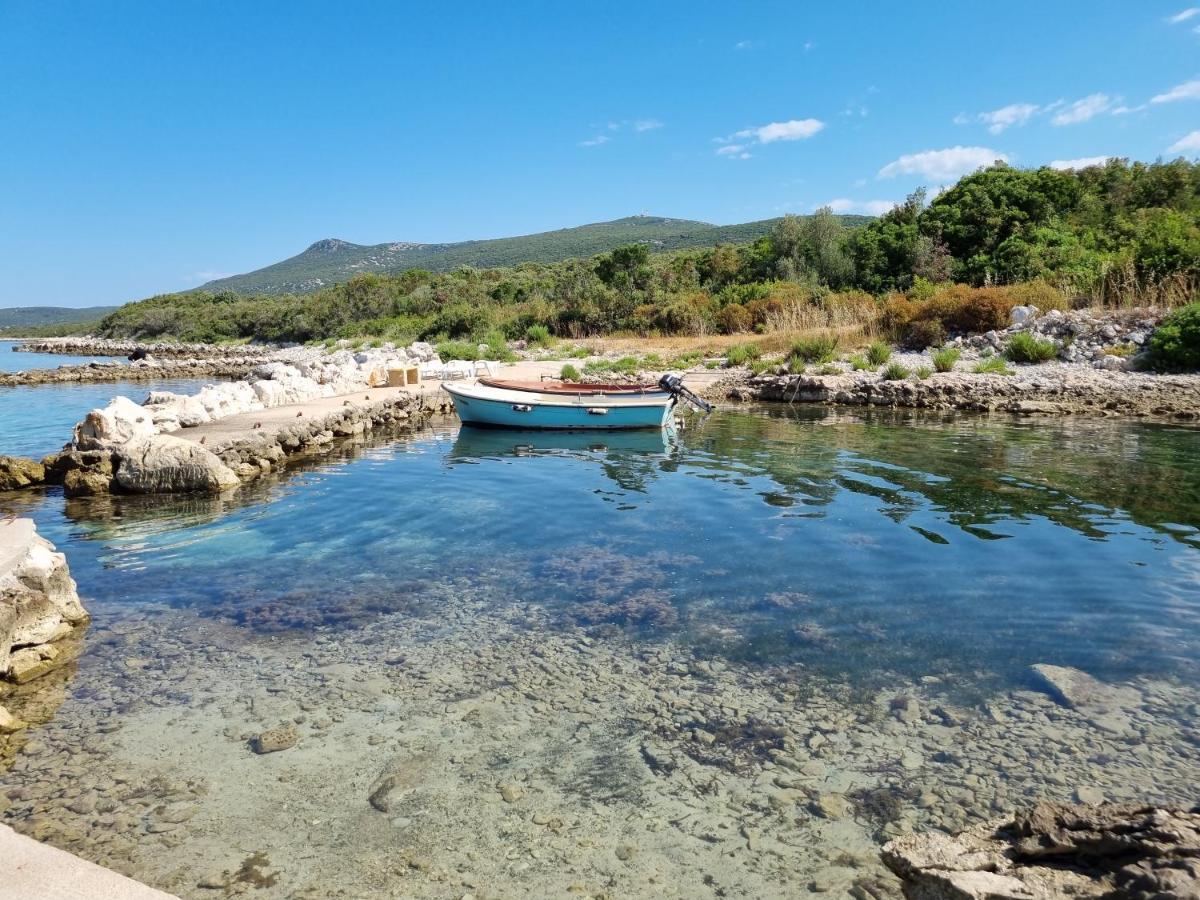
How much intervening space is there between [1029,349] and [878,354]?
421cm

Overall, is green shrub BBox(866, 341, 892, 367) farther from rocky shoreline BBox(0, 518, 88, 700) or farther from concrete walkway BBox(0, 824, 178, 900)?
concrete walkway BBox(0, 824, 178, 900)

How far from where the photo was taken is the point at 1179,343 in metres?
19.2

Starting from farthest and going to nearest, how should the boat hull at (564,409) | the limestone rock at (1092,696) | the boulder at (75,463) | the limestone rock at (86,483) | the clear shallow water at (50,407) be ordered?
1. the boat hull at (564,409)
2. the clear shallow water at (50,407)
3. the boulder at (75,463)
4. the limestone rock at (86,483)
5. the limestone rock at (1092,696)

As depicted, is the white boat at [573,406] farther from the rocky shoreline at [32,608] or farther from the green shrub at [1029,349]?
the rocky shoreline at [32,608]

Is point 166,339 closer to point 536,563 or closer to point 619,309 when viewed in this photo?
point 619,309

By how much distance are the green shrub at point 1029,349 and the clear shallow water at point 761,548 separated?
25.9ft

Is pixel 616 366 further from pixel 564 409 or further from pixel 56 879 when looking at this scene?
pixel 56 879

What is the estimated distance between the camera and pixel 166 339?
7438 cm

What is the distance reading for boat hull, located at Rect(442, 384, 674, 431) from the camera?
17.7 m

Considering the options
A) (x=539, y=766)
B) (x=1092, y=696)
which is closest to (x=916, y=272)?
(x=1092, y=696)

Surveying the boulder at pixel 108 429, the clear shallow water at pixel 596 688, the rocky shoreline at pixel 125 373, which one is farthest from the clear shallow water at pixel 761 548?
the rocky shoreline at pixel 125 373

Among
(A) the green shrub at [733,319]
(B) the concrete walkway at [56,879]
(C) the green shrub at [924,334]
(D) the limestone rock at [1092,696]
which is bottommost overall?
(D) the limestone rock at [1092,696]

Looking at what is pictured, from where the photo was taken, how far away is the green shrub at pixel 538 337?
35594 millimetres

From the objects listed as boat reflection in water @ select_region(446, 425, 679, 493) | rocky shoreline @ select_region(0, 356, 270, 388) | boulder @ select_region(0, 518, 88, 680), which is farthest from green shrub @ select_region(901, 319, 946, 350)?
rocky shoreline @ select_region(0, 356, 270, 388)
